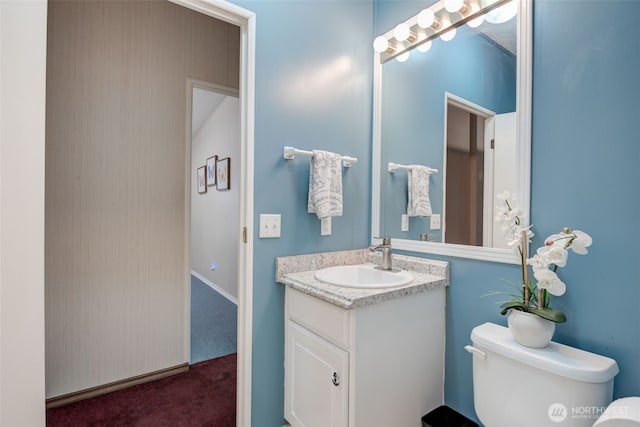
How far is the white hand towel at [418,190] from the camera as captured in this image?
1.67 metres

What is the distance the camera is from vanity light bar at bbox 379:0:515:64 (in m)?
1.42

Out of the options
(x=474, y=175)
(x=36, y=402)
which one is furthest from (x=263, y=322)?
(x=474, y=175)

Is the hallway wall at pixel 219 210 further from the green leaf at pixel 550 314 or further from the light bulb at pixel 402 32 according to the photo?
the green leaf at pixel 550 314

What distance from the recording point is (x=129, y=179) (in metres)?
2.02

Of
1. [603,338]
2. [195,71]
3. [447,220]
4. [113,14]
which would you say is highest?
[113,14]

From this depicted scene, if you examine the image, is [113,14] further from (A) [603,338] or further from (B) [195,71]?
(A) [603,338]

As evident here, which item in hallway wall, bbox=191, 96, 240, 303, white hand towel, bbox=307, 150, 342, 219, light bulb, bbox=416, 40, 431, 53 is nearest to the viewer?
white hand towel, bbox=307, 150, 342, 219

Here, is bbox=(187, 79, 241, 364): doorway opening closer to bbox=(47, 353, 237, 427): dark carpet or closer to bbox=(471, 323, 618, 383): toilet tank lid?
bbox=(47, 353, 237, 427): dark carpet

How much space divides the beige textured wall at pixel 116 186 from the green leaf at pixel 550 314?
204 cm

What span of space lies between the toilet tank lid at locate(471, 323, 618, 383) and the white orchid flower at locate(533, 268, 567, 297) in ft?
0.66

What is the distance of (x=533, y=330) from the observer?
103 centimetres

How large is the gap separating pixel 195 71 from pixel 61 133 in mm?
926

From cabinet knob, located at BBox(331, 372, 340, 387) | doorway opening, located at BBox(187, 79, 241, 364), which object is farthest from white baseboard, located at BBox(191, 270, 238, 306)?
cabinet knob, located at BBox(331, 372, 340, 387)

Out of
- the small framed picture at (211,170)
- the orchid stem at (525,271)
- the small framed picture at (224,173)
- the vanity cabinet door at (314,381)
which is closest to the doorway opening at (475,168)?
the orchid stem at (525,271)
